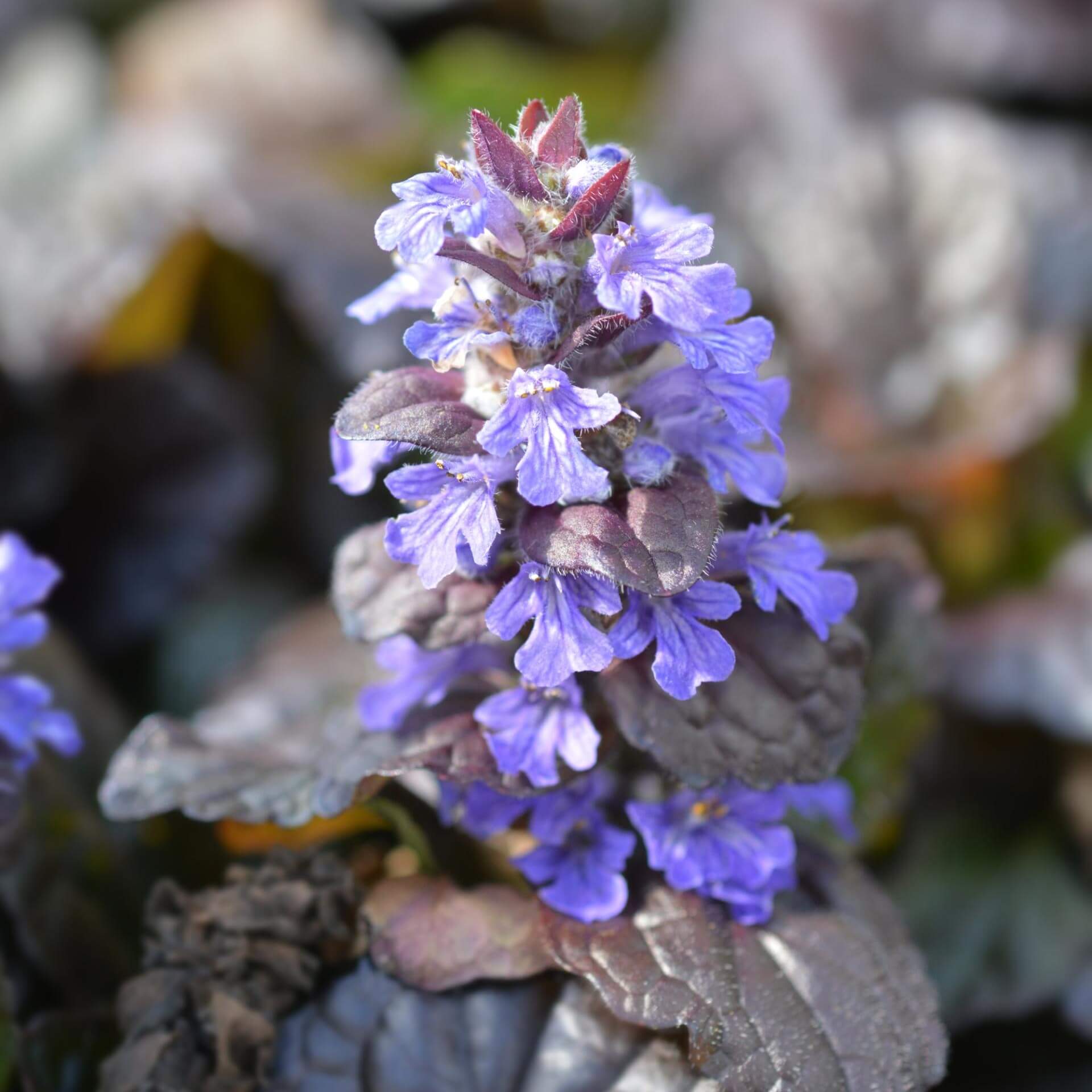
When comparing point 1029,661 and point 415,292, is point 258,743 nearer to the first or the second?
point 415,292

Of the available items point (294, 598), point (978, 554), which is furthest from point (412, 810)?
point (978, 554)

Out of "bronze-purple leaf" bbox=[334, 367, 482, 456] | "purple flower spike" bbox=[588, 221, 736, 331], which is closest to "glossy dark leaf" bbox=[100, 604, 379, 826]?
"bronze-purple leaf" bbox=[334, 367, 482, 456]

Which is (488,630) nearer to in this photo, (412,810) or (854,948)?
(412,810)

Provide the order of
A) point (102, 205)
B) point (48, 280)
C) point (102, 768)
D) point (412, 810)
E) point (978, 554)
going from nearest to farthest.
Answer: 1. point (412, 810)
2. point (102, 768)
3. point (978, 554)
4. point (48, 280)
5. point (102, 205)

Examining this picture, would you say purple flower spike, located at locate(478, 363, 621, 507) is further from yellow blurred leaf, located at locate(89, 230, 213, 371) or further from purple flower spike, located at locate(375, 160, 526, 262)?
yellow blurred leaf, located at locate(89, 230, 213, 371)

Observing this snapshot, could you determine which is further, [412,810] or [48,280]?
[48,280]

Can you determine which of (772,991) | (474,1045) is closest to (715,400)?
(772,991)
